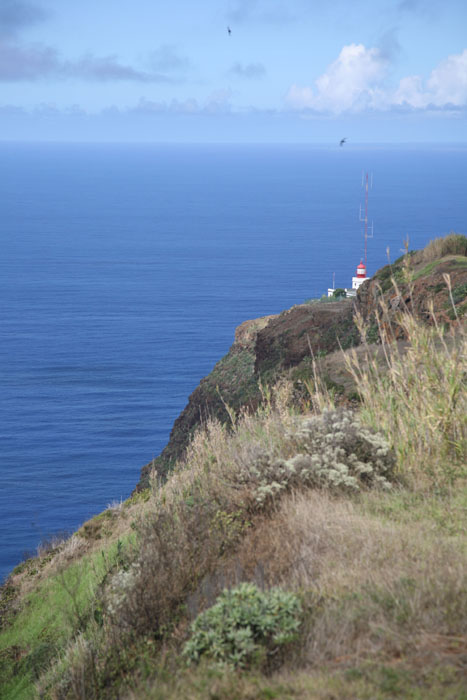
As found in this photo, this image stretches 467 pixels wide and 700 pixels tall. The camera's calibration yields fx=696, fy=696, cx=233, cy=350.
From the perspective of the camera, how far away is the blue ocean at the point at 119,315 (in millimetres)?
Result: 48062

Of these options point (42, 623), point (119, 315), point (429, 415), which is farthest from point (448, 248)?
point (119, 315)

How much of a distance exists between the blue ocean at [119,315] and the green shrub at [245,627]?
4976 millimetres

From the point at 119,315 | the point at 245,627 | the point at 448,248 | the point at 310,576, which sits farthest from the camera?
the point at 119,315

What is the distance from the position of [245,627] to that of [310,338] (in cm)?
2362

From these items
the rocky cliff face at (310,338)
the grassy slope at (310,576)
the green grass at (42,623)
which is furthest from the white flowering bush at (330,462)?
the rocky cliff face at (310,338)

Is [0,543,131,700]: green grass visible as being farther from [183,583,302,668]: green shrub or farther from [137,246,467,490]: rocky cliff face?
[137,246,467,490]: rocky cliff face

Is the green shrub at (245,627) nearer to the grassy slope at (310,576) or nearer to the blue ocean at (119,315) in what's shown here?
the grassy slope at (310,576)

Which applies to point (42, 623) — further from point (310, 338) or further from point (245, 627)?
point (310, 338)

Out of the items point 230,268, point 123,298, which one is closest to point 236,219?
Answer: point 230,268

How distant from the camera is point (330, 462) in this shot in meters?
7.14

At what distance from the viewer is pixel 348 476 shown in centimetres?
696

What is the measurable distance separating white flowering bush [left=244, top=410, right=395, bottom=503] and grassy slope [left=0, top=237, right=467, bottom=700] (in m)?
0.14

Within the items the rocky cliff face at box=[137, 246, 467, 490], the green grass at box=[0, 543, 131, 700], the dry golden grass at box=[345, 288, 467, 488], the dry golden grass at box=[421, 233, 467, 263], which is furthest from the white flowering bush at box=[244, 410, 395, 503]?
the dry golden grass at box=[421, 233, 467, 263]

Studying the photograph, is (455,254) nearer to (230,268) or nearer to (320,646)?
(320,646)
